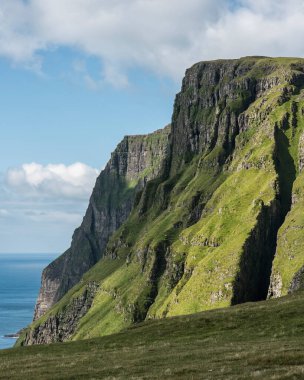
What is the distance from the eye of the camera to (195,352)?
64.1 meters

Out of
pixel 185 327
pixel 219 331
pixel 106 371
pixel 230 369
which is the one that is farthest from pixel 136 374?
pixel 185 327

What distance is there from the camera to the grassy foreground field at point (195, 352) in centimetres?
4891

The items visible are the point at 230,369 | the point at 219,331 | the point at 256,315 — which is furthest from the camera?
the point at 256,315

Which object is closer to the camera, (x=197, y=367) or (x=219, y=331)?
(x=197, y=367)

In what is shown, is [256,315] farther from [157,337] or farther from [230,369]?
[230,369]

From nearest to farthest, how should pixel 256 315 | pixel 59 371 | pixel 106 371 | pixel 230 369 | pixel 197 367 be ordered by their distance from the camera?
1. pixel 230 369
2. pixel 197 367
3. pixel 106 371
4. pixel 59 371
5. pixel 256 315

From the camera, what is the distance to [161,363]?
2263 inches

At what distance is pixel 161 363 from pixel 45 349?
48207 millimetres

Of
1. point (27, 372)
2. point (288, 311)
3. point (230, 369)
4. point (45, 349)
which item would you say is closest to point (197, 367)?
point (230, 369)

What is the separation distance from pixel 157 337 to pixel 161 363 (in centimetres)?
3877

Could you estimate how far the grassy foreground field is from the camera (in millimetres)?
48906

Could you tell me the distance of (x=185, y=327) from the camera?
3910 inches

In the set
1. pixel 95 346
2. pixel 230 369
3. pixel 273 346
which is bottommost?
pixel 230 369

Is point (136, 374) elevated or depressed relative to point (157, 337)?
depressed
